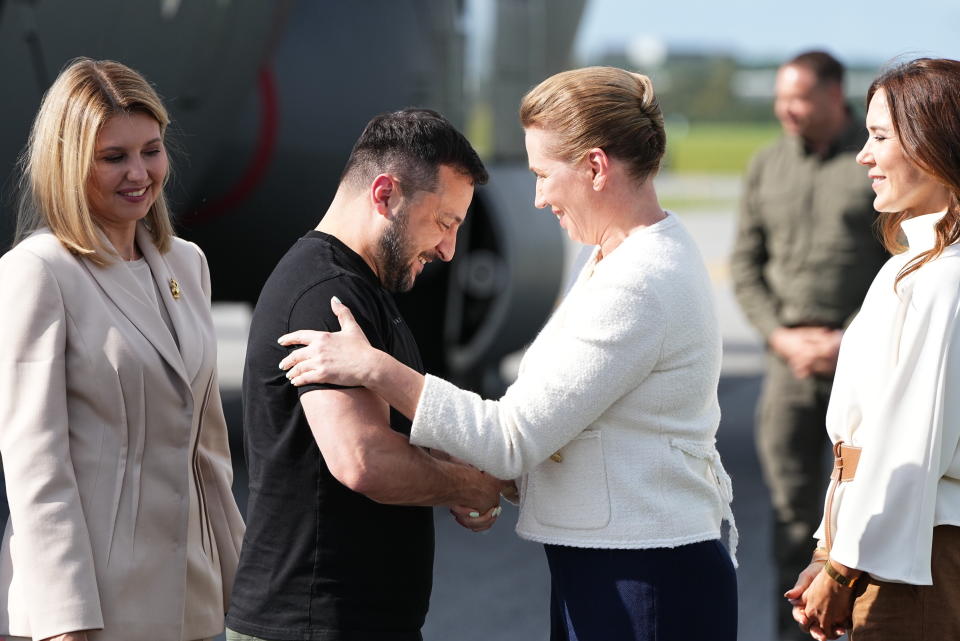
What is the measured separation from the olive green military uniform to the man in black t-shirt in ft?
7.10

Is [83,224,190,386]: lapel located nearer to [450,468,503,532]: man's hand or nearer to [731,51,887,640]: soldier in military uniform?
[450,468,503,532]: man's hand

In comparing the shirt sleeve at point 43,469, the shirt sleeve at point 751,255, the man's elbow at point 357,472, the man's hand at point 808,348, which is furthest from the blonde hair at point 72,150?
the shirt sleeve at point 751,255

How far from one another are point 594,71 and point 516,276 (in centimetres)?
477

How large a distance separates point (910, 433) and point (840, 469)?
193 millimetres

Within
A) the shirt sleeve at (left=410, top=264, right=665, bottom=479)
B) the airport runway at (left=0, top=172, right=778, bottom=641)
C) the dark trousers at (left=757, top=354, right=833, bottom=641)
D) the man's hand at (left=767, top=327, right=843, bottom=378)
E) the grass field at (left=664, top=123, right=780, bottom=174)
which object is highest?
the shirt sleeve at (left=410, top=264, right=665, bottom=479)

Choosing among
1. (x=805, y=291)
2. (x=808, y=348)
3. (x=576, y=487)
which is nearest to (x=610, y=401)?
(x=576, y=487)

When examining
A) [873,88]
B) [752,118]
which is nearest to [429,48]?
[873,88]

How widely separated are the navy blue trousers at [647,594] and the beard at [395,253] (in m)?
0.54

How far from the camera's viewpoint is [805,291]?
166 inches

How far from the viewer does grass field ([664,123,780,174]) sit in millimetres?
65438

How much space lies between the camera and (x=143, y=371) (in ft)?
7.51

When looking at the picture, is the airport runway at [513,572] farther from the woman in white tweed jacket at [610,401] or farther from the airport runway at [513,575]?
the woman in white tweed jacket at [610,401]

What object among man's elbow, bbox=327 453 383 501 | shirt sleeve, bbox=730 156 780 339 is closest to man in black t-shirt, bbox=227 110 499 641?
man's elbow, bbox=327 453 383 501

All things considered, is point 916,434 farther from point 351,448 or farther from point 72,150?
point 72,150
